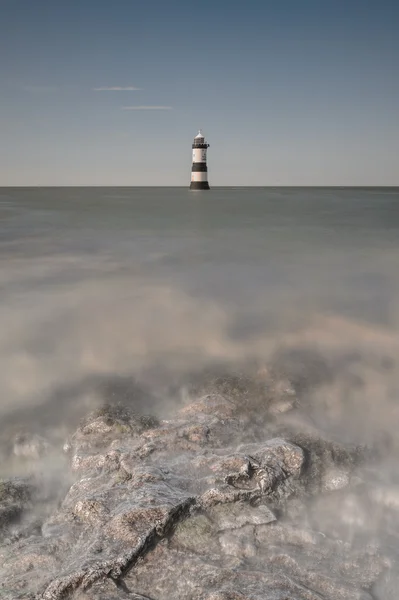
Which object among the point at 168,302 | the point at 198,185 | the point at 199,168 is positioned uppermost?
the point at 199,168

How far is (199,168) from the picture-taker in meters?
50.3

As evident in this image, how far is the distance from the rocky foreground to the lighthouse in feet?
151

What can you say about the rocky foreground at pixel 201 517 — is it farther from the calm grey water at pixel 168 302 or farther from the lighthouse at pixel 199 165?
the lighthouse at pixel 199 165

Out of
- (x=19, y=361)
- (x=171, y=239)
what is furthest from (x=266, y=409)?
(x=171, y=239)

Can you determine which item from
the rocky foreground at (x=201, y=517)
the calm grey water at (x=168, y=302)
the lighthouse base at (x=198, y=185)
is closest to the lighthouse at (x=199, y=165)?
the lighthouse base at (x=198, y=185)

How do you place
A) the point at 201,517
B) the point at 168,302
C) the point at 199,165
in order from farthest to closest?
1. the point at 199,165
2. the point at 168,302
3. the point at 201,517

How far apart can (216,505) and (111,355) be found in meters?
3.39

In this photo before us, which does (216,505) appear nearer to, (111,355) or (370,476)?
(370,476)

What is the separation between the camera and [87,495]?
312 centimetres

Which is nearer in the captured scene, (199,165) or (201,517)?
(201,517)

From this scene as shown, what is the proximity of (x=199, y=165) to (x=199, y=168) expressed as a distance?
36 centimetres

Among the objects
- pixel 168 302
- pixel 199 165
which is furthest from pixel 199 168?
pixel 168 302

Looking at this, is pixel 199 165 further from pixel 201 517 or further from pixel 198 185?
pixel 201 517

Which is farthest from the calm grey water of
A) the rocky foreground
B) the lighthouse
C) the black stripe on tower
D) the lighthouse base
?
the lighthouse base
